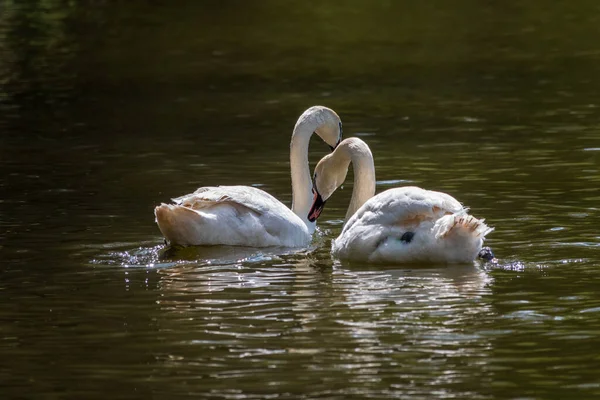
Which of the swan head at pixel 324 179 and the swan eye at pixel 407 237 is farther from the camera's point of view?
the swan head at pixel 324 179

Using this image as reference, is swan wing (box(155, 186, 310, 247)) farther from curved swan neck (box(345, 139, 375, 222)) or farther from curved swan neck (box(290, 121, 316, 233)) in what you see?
curved swan neck (box(290, 121, 316, 233))

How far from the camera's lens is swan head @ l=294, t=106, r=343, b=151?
50.3ft

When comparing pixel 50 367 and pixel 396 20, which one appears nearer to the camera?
pixel 50 367

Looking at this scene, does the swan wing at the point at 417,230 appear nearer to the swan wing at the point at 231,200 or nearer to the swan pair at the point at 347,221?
the swan pair at the point at 347,221

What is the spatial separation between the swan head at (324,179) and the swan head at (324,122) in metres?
0.87

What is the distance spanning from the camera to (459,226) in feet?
38.1

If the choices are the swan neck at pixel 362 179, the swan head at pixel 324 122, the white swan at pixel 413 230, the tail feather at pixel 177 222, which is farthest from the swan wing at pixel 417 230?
the swan head at pixel 324 122

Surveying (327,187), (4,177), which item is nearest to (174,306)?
(327,187)

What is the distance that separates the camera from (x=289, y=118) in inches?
898

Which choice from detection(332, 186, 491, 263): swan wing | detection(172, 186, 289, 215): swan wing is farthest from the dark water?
detection(172, 186, 289, 215): swan wing

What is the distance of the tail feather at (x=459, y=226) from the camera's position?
11.5 meters

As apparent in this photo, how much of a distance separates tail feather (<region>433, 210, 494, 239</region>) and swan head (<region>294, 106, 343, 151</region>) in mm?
3797

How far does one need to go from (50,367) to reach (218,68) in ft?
69.4

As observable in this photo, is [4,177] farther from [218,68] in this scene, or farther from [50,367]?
[218,68]
